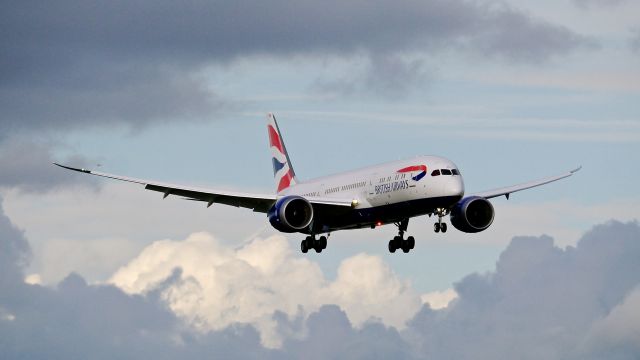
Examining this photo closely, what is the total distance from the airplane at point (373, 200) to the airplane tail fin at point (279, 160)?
29.4 feet

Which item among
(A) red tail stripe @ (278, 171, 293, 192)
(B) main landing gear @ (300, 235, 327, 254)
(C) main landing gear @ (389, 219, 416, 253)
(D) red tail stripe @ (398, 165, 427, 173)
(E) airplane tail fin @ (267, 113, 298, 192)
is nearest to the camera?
(D) red tail stripe @ (398, 165, 427, 173)

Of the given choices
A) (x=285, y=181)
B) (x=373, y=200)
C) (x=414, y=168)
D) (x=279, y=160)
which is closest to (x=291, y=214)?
(x=373, y=200)

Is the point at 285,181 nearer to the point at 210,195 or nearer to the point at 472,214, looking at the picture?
the point at 210,195

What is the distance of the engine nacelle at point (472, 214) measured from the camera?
378ft

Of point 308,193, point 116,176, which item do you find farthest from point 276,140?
point 116,176

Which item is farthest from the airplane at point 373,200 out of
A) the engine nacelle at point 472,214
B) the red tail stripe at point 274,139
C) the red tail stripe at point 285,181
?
the red tail stripe at point 274,139

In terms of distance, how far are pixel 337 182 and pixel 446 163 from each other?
449 inches

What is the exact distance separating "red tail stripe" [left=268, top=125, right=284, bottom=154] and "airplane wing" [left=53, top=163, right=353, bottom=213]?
16085mm

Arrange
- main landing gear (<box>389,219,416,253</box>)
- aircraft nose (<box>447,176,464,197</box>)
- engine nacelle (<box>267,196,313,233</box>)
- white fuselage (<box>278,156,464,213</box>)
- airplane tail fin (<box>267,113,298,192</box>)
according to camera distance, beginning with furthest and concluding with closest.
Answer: airplane tail fin (<box>267,113,298,192</box>) < main landing gear (<box>389,219,416,253</box>) < engine nacelle (<box>267,196,313,233</box>) < white fuselage (<box>278,156,464,213</box>) < aircraft nose (<box>447,176,464,197</box>)

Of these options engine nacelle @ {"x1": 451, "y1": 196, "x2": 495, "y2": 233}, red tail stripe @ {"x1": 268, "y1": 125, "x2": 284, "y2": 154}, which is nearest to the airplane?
engine nacelle @ {"x1": 451, "y1": 196, "x2": 495, "y2": 233}

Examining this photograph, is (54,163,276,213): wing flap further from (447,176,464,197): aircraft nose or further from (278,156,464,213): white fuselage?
(447,176,464,197): aircraft nose

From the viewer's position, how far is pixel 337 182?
118188mm

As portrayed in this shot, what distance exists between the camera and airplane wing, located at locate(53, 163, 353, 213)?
11444 centimetres

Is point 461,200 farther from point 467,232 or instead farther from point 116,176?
point 116,176
